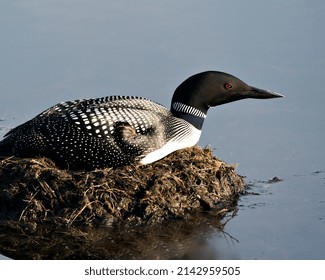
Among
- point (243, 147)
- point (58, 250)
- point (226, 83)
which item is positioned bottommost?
point (58, 250)

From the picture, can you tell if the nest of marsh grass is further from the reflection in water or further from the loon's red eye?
the loon's red eye

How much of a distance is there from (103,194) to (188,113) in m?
1.12

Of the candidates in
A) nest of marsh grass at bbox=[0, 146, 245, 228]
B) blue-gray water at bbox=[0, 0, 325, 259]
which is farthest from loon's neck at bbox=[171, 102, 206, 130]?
blue-gray water at bbox=[0, 0, 325, 259]

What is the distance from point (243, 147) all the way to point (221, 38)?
2.17 m

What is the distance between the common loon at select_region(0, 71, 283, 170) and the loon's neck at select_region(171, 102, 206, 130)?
4cm

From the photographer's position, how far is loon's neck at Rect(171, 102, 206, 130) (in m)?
7.27

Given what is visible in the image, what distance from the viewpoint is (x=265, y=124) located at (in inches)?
321

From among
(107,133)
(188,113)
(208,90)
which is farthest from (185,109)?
(107,133)

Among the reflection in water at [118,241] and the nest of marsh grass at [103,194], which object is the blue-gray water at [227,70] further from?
the nest of marsh grass at [103,194]

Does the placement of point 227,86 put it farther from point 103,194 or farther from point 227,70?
point 227,70
